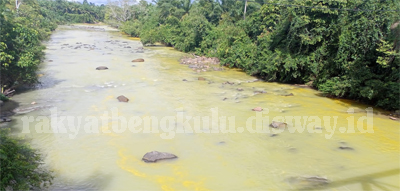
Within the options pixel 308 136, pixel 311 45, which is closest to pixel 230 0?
pixel 311 45

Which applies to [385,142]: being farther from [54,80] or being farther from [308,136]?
[54,80]

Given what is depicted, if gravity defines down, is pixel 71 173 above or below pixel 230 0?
below

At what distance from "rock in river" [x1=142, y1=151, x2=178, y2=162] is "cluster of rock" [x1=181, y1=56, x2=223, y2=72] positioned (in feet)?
41.5

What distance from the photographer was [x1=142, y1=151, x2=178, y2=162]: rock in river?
784cm

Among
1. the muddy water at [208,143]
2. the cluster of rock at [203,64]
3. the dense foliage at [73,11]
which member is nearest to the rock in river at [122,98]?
the muddy water at [208,143]

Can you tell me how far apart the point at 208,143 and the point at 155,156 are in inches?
70.1

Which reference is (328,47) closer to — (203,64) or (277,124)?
(277,124)

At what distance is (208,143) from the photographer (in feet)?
29.4

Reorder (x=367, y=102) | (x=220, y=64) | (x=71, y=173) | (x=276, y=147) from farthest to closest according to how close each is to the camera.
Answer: (x=220, y=64) < (x=367, y=102) < (x=276, y=147) < (x=71, y=173)

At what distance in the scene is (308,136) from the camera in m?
9.52

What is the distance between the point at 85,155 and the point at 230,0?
1050 inches

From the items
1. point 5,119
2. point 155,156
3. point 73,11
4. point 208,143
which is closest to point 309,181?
point 208,143

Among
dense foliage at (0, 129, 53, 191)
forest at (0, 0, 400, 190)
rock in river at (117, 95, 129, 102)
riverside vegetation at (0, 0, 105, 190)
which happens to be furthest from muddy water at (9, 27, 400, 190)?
dense foliage at (0, 129, 53, 191)

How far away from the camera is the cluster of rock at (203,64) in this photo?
2112 cm
